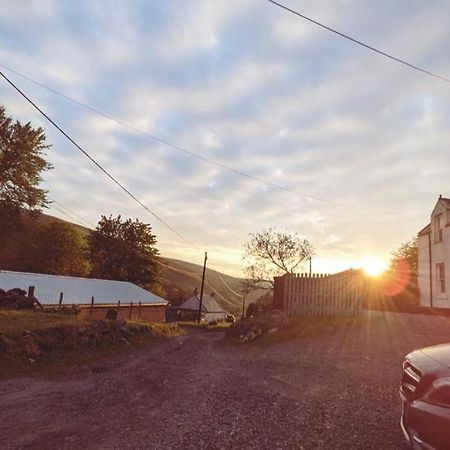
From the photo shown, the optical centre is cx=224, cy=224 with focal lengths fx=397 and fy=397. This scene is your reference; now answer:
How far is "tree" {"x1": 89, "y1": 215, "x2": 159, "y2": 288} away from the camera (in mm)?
61219

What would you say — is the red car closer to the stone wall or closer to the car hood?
the car hood

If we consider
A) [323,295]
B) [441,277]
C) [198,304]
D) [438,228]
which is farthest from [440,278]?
[198,304]

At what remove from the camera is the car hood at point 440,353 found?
372 cm

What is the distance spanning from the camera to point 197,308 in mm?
72062

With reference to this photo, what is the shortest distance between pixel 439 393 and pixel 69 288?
3248 centimetres

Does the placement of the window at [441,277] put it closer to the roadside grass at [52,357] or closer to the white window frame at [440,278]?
the white window frame at [440,278]

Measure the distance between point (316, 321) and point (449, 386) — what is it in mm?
13185

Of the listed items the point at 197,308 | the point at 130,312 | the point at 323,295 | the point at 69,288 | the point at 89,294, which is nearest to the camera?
the point at 323,295

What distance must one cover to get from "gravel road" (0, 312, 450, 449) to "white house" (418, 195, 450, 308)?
33.3ft

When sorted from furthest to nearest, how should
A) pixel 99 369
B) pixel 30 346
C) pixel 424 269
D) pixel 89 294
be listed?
pixel 89 294
pixel 424 269
pixel 30 346
pixel 99 369

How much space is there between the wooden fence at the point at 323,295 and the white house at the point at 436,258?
5767 millimetres

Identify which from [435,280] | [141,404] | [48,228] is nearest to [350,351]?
[141,404]

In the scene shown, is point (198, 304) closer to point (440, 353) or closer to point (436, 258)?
point (436, 258)

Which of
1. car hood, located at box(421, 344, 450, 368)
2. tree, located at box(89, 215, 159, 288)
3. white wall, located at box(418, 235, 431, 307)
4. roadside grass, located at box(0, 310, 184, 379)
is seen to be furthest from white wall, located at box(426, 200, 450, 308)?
tree, located at box(89, 215, 159, 288)
